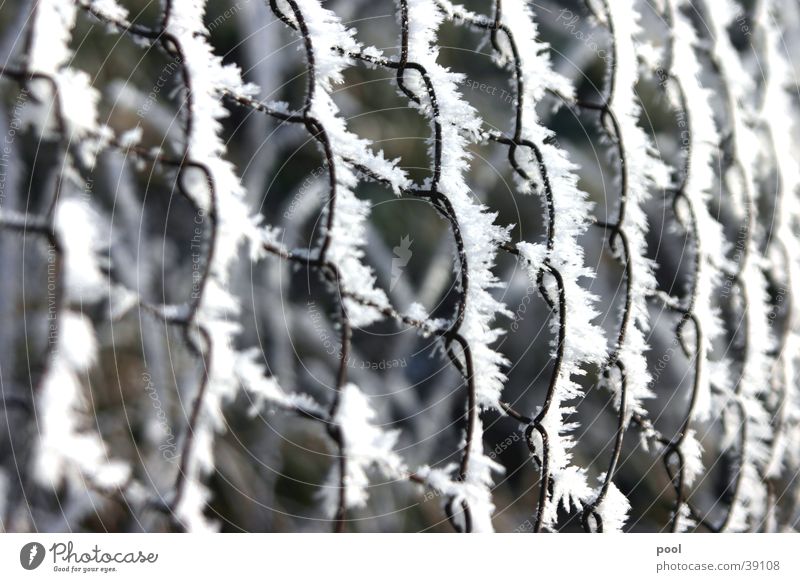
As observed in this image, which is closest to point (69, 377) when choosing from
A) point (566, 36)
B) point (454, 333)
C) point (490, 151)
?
point (454, 333)

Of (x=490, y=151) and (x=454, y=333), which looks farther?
(x=490, y=151)

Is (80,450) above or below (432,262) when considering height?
below

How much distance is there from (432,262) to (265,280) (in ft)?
0.55

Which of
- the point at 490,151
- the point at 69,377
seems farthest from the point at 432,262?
the point at 69,377

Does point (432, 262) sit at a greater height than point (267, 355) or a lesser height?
greater

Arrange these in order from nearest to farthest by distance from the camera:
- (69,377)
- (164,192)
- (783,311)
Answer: (69,377)
(783,311)
(164,192)

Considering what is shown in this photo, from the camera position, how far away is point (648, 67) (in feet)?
1.03

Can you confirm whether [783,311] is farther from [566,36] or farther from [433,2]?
[566,36]

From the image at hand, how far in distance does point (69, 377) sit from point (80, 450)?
0.02 m

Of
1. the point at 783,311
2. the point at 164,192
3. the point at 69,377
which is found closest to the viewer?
the point at 69,377

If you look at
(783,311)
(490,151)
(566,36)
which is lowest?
(783,311)

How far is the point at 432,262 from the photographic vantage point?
0.67 m
